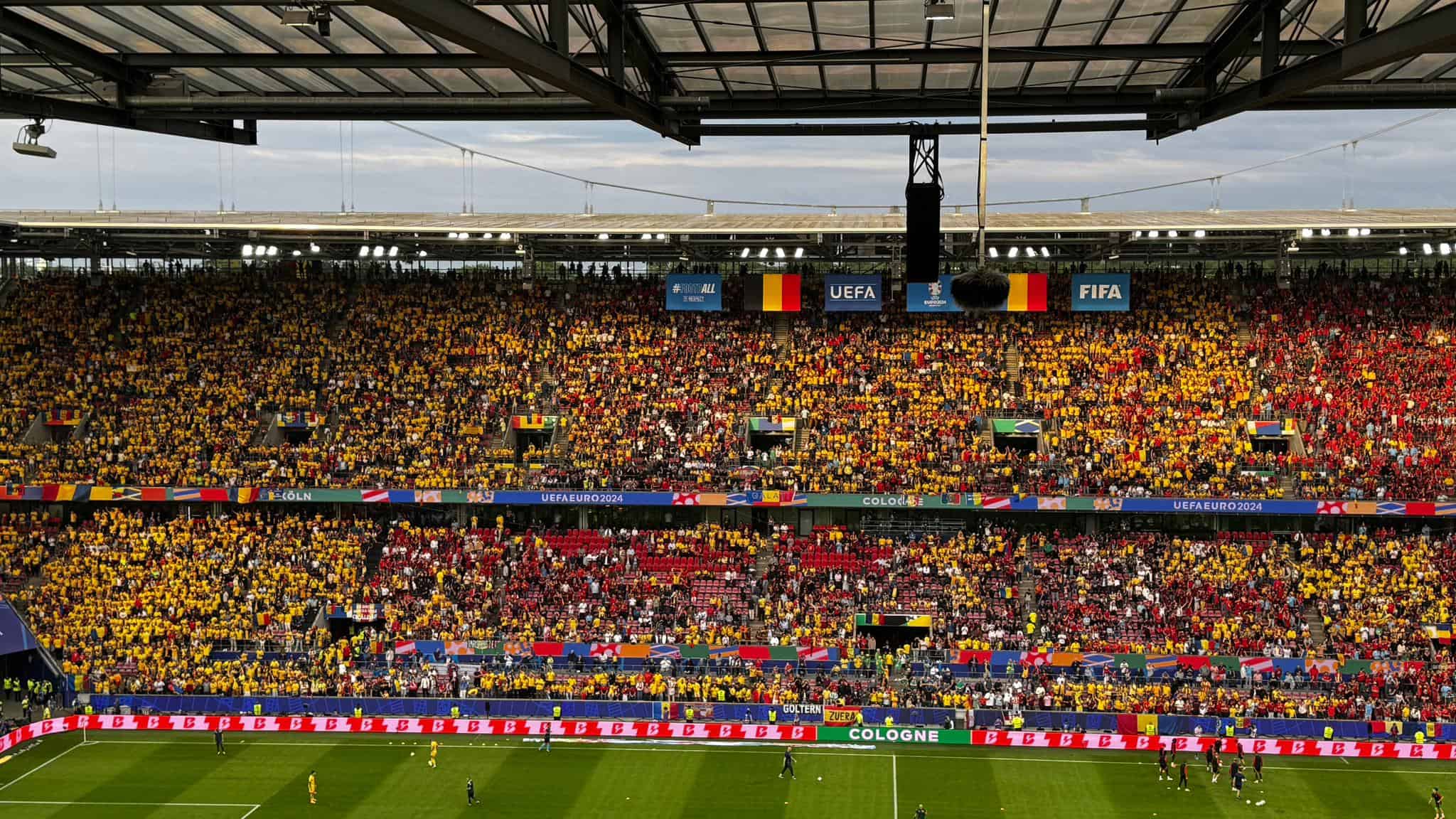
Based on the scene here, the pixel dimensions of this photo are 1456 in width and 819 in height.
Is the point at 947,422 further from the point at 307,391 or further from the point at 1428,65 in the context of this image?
the point at 1428,65

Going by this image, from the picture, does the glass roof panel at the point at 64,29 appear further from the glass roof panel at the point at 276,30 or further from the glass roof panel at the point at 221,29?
the glass roof panel at the point at 276,30

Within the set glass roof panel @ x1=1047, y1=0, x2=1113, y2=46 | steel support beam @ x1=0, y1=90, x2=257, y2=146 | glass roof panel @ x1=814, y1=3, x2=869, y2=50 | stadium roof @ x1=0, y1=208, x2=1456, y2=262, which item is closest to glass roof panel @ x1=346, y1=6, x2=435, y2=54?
steel support beam @ x1=0, y1=90, x2=257, y2=146

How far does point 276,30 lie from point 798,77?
22.6 ft

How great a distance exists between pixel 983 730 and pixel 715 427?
17261 millimetres

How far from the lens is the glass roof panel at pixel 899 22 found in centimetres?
1598

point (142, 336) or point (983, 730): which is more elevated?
point (142, 336)

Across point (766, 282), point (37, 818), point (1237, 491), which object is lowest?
point (37, 818)

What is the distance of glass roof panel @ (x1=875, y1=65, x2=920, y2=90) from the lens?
18.3m

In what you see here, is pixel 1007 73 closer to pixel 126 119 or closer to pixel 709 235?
pixel 126 119

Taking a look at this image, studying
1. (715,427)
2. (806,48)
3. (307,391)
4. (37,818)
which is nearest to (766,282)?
(715,427)

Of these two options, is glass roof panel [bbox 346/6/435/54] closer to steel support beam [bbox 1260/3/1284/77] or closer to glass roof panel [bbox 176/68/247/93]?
glass roof panel [bbox 176/68/247/93]

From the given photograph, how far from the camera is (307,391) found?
2148 inches

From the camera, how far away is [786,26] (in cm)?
1667

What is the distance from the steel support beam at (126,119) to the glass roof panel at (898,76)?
9209 millimetres
